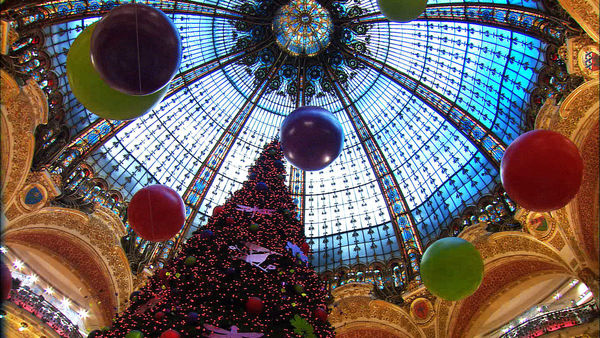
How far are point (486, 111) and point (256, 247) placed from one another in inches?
396

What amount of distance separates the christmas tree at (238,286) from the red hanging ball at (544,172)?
4678 mm

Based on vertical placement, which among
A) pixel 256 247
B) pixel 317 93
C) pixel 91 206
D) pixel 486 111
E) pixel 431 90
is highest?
pixel 317 93

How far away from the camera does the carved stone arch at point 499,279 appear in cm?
1308

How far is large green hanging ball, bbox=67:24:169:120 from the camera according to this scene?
626 centimetres

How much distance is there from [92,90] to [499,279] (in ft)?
43.2

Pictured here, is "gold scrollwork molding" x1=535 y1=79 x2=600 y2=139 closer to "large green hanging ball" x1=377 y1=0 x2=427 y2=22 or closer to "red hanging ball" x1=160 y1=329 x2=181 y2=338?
"large green hanging ball" x1=377 y1=0 x2=427 y2=22

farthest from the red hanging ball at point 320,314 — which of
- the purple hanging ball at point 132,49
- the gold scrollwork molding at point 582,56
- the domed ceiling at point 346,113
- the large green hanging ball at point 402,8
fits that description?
the gold scrollwork molding at point 582,56

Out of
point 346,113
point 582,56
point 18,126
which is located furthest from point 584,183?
point 18,126

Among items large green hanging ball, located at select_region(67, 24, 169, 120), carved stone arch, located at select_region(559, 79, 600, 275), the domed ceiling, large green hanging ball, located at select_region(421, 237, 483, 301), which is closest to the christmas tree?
large green hanging ball, located at select_region(421, 237, 483, 301)

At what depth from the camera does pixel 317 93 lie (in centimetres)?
1830

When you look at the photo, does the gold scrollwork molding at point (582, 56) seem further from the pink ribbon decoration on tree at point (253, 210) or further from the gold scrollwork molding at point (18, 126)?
the gold scrollwork molding at point (18, 126)

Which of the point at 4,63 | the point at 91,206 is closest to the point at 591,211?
the point at 91,206

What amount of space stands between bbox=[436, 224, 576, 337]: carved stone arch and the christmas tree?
616cm

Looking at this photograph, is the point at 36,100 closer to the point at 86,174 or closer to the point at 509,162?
the point at 86,174
